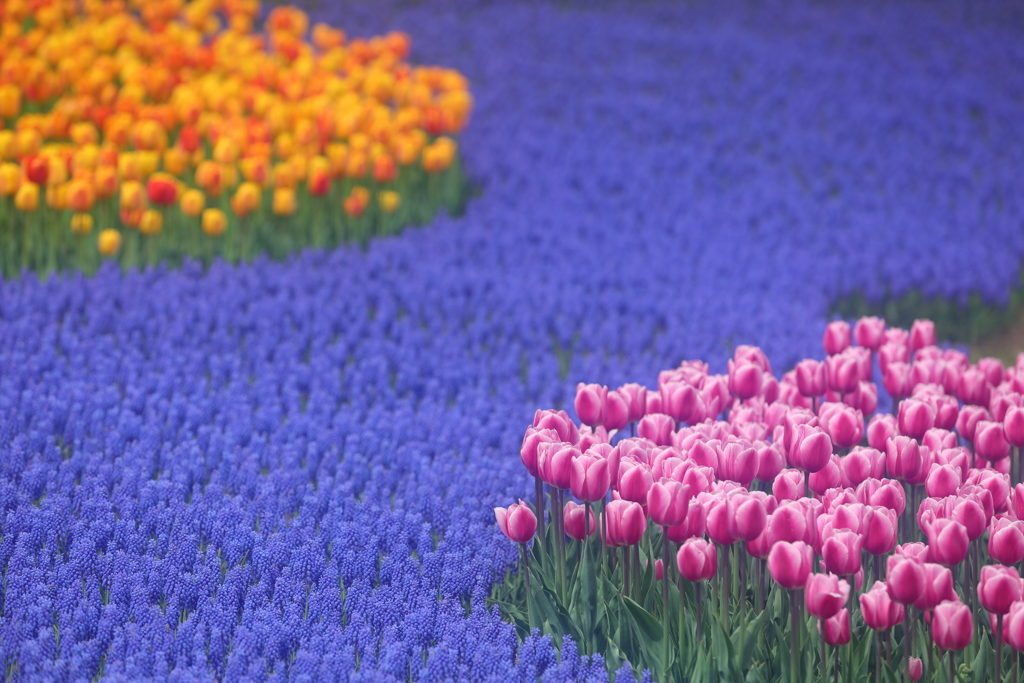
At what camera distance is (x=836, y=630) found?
2.52m

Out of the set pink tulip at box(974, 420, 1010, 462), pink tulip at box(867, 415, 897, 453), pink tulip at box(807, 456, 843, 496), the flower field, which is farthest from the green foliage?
pink tulip at box(807, 456, 843, 496)

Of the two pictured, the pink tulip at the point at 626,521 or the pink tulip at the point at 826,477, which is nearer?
the pink tulip at the point at 626,521

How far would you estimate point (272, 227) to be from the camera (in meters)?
6.48

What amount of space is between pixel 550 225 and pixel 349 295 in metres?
2.09

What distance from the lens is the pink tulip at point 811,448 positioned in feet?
9.49

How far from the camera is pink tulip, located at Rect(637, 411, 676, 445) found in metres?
3.34

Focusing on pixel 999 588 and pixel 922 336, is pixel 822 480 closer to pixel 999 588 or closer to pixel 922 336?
pixel 999 588

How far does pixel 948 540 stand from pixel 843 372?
1316mm

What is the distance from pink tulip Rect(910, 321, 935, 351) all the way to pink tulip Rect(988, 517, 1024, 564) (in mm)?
1809

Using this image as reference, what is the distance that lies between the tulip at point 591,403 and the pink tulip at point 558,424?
8.3 inches

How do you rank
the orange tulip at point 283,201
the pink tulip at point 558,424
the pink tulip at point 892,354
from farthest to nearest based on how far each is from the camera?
1. the orange tulip at point 283,201
2. the pink tulip at point 892,354
3. the pink tulip at point 558,424

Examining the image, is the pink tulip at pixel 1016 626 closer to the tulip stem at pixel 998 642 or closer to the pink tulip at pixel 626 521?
the tulip stem at pixel 998 642

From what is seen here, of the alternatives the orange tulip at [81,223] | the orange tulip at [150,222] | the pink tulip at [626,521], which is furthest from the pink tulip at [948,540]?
the orange tulip at [81,223]

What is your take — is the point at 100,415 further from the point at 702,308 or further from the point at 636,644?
the point at 702,308
